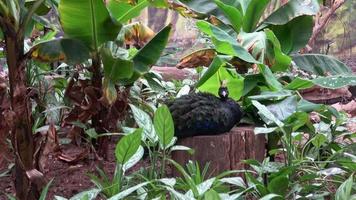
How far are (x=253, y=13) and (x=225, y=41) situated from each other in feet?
2.65

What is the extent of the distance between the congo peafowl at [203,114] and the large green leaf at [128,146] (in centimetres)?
56

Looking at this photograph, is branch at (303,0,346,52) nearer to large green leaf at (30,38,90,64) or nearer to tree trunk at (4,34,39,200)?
large green leaf at (30,38,90,64)

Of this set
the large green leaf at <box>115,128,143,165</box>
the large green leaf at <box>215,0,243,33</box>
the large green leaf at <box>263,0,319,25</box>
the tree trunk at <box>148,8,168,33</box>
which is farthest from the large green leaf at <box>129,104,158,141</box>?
the tree trunk at <box>148,8,168,33</box>

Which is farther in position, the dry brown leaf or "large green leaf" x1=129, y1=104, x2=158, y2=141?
the dry brown leaf

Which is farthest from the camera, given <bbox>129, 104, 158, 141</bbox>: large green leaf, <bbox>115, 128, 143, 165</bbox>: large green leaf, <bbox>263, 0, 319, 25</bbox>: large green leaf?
<bbox>263, 0, 319, 25</bbox>: large green leaf

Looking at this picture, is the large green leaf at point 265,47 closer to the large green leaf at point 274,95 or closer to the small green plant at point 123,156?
the large green leaf at point 274,95

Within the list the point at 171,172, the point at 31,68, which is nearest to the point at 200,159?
the point at 171,172

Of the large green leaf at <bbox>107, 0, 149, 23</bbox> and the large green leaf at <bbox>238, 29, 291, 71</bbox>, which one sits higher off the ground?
the large green leaf at <bbox>107, 0, 149, 23</bbox>

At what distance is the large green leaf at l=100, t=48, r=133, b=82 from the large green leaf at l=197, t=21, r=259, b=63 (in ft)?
1.39

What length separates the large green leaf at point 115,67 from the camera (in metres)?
2.52

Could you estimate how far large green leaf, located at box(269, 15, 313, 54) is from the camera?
3.28 metres

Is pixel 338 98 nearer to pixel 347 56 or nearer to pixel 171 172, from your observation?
pixel 347 56

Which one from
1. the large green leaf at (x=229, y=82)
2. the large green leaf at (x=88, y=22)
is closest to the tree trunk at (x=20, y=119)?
the large green leaf at (x=88, y=22)

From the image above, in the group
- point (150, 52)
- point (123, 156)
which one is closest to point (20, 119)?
point (123, 156)
